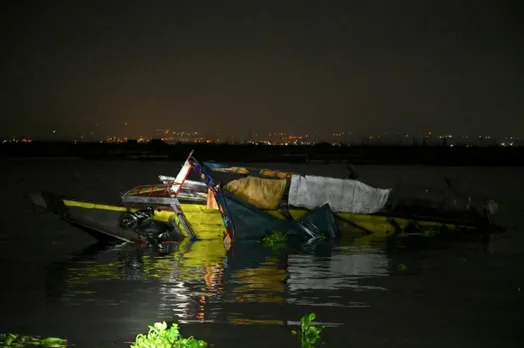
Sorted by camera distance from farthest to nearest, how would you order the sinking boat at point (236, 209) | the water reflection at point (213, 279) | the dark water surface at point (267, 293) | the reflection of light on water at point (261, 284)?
the sinking boat at point (236, 209) → the reflection of light on water at point (261, 284) → the water reflection at point (213, 279) → the dark water surface at point (267, 293)

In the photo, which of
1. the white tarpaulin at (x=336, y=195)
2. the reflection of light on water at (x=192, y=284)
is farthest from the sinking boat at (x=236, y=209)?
the reflection of light on water at (x=192, y=284)

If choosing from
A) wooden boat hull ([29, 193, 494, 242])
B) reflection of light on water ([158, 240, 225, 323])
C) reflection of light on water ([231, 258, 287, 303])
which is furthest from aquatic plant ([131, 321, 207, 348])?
wooden boat hull ([29, 193, 494, 242])

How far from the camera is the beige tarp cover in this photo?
23953mm

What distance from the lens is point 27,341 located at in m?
12.0

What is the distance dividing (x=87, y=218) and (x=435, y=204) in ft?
39.2

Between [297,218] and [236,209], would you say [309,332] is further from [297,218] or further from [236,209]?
[297,218]

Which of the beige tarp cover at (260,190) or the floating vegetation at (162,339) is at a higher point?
the beige tarp cover at (260,190)

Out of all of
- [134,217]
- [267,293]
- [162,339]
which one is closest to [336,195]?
[134,217]

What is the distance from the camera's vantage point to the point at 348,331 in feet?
42.5

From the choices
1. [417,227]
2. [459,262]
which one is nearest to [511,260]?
[459,262]

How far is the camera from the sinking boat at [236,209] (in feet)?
75.2

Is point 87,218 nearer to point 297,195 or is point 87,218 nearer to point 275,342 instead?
point 297,195

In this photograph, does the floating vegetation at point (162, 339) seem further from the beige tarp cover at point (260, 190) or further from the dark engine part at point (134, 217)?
the beige tarp cover at point (260, 190)

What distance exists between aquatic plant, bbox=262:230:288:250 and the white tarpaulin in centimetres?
123
